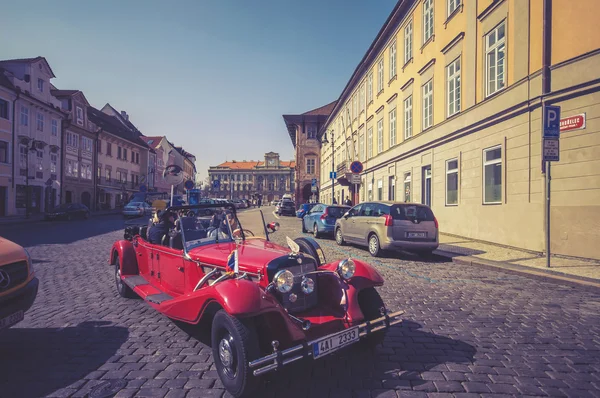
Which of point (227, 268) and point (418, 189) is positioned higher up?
point (418, 189)

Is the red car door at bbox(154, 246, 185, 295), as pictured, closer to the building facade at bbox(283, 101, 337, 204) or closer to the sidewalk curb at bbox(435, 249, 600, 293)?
the sidewalk curb at bbox(435, 249, 600, 293)

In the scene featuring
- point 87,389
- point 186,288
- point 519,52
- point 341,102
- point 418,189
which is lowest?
point 87,389

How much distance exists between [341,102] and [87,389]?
124 ft

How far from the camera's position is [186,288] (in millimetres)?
4285

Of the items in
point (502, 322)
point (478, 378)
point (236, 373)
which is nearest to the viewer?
point (236, 373)

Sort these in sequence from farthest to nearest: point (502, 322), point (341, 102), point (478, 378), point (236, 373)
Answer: point (341, 102) < point (502, 322) < point (478, 378) < point (236, 373)

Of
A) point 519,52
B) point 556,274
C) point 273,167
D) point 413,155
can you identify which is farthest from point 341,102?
point 273,167

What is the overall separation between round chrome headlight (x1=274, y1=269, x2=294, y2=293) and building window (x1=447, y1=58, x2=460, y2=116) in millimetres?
14312

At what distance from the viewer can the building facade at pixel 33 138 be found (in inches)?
1153

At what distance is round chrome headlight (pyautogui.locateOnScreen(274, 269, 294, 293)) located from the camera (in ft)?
10.5

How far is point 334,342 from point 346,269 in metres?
0.88

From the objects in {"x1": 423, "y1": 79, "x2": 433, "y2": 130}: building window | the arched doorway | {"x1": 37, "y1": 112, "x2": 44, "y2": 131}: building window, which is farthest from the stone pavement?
the arched doorway

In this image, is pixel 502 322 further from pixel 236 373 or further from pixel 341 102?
pixel 341 102

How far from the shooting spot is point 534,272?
7.72m
